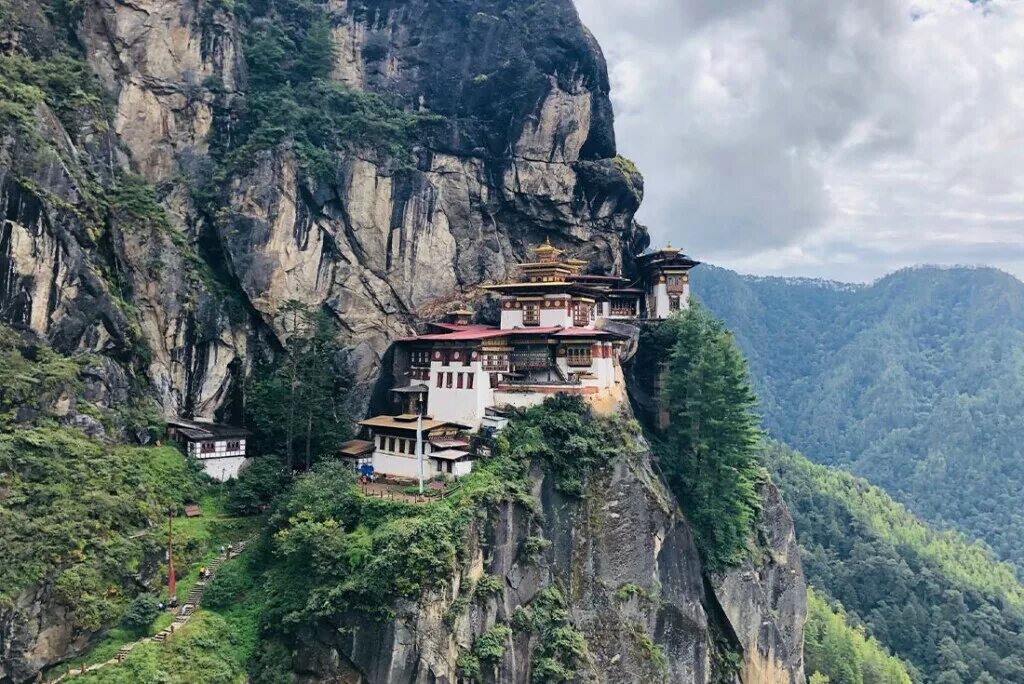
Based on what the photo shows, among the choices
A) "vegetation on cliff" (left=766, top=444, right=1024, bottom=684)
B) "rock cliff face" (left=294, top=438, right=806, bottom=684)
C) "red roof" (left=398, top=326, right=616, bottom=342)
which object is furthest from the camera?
"vegetation on cliff" (left=766, top=444, right=1024, bottom=684)

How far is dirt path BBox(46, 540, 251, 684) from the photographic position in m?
25.1

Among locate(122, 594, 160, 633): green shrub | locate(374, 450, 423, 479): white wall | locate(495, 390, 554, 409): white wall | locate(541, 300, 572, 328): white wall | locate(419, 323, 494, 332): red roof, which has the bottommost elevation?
locate(122, 594, 160, 633): green shrub

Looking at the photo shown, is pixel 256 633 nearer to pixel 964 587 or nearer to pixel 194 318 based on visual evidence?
pixel 194 318

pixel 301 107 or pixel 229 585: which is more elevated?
pixel 301 107

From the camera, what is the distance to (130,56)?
42.8 metres

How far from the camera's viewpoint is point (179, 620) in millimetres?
27938

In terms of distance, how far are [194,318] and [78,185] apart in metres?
8.55

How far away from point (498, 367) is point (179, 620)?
19.1m

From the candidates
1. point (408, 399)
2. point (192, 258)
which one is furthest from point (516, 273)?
point (192, 258)

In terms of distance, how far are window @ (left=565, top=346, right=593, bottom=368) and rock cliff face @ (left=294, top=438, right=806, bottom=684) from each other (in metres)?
6.05

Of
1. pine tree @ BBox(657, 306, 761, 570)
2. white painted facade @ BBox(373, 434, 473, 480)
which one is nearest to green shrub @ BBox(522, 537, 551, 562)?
white painted facade @ BBox(373, 434, 473, 480)

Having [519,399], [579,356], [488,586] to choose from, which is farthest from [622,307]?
[488,586]

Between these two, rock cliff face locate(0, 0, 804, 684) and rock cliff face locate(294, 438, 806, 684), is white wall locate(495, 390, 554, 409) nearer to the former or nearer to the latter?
rock cliff face locate(294, 438, 806, 684)

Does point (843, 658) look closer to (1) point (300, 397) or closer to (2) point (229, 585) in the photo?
(1) point (300, 397)
